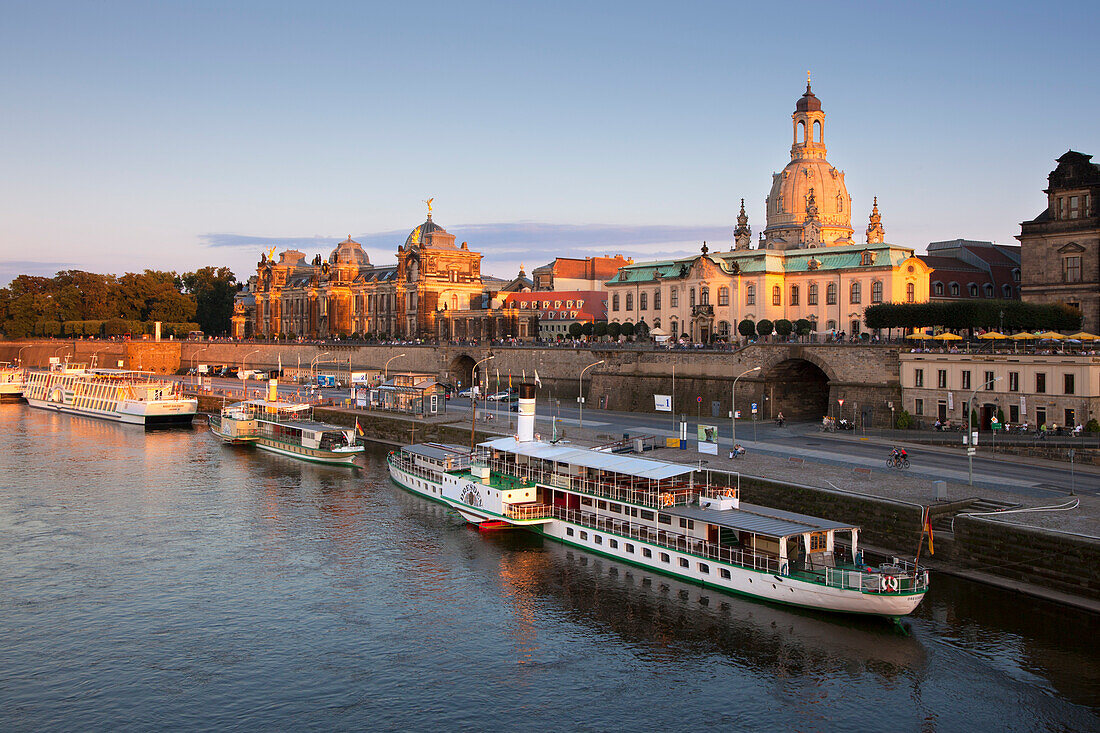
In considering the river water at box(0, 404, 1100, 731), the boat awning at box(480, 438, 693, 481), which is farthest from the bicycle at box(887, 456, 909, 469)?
the boat awning at box(480, 438, 693, 481)

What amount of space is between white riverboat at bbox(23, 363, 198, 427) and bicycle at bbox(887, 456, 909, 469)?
73605 millimetres

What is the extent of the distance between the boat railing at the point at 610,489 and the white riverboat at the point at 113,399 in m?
58.4

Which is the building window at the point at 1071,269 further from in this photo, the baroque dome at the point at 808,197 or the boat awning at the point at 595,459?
the boat awning at the point at 595,459

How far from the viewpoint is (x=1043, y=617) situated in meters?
31.5

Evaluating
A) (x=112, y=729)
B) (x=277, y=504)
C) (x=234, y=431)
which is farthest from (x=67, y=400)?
(x=112, y=729)

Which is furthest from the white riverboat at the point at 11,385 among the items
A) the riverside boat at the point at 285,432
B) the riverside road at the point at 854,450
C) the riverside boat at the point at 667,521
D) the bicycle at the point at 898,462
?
the bicycle at the point at 898,462

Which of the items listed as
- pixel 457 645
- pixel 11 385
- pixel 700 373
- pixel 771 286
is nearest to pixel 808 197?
pixel 771 286

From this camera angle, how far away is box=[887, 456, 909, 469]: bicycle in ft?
152

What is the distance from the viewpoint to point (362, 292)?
16200 cm

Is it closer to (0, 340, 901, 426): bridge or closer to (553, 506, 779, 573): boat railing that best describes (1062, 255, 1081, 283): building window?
(0, 340, 901, 426): bridge

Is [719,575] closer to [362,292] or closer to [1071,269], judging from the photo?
[1071,269]

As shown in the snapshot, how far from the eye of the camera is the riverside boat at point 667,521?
32.7 meters

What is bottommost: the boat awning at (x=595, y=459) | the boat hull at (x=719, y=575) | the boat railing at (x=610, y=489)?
the boat hull at (x=719, y=575)

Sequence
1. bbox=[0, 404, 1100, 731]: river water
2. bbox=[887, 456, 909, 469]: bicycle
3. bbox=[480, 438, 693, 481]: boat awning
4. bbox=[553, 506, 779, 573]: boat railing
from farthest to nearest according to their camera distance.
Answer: bbox=[887, 456, 909, 469]: bicycle < bbox=[480, 438, 693, 481]: boat awning < bbox=[553, 506, 779, 573]: boat railing < bbox=[0, 404, 1100, 731]: river water
